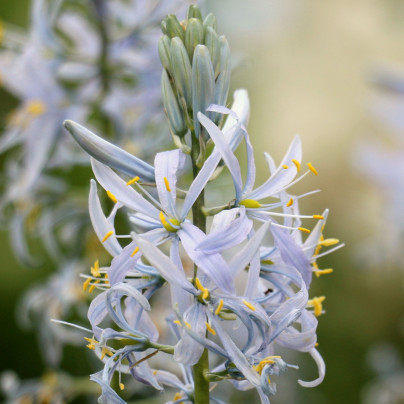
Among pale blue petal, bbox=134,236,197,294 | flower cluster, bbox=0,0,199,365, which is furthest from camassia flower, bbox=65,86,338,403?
flower cluster, bbox=0,0,199,365

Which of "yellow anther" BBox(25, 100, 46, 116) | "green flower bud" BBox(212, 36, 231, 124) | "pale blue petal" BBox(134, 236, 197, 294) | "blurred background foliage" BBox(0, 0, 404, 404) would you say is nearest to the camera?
"pale blue petal" BBox(134, 236, 197, 294)

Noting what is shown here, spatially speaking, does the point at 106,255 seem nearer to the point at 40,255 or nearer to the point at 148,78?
the point at 148,78

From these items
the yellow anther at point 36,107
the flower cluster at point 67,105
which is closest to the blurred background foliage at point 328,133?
the flower cluster at point 67,105

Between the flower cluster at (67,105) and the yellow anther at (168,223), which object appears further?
the flower cluster at (67,105)

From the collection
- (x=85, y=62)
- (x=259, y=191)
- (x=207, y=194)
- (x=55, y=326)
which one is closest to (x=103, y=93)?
(x=85, y=62)

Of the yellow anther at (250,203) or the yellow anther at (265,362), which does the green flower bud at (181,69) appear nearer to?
the yellow anther at (250,203)

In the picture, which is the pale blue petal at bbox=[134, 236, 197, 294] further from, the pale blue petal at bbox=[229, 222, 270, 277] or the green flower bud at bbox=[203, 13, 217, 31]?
the green flower bud at bbox=[203, 13, 217, 31]
